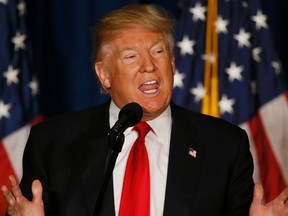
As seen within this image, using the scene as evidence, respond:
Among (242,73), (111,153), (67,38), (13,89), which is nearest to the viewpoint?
(111,153)

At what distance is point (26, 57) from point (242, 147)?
154 centimetres

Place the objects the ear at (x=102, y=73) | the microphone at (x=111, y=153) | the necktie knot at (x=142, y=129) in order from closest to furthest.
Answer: the microphone at (x=111, y=153) → the necktie knot at (x=142, y=129) → the ear at (x=102, y=73)

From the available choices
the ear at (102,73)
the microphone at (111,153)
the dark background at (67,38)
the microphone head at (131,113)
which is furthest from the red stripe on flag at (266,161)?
the microphone at (111,153)

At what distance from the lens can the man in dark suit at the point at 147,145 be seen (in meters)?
2.33

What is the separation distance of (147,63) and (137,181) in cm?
48

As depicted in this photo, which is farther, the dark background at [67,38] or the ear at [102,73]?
the dark background at [67,38]

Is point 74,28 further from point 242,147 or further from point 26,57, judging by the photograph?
point 242,147

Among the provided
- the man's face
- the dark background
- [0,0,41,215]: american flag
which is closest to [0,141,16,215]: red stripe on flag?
[0,0,41,215]: american flag

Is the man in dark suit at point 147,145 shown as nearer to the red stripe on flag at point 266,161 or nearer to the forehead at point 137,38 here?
the forehead at point 137,38

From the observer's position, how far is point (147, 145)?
96.4 inches

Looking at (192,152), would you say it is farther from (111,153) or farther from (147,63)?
(111,153)

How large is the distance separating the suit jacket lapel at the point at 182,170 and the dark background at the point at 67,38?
1.42 meters

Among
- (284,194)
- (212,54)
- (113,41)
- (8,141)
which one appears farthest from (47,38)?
(284,194)

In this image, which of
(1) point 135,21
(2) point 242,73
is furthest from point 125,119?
(2) point 242,73
